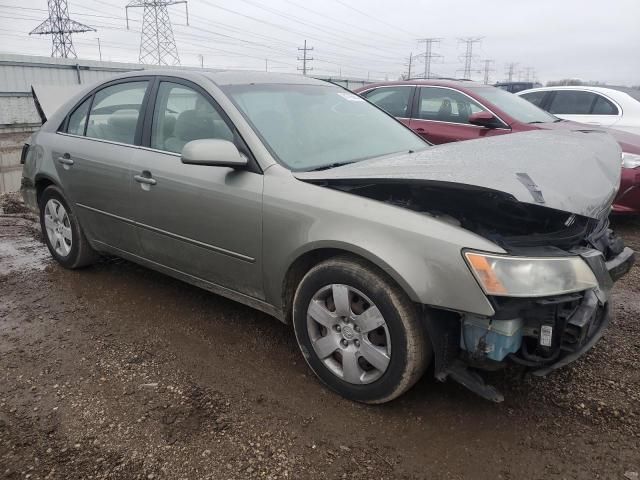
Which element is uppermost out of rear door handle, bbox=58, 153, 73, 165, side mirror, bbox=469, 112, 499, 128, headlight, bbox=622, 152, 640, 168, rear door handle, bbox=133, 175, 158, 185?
side mirror, bbox=469, 112, 499, 128

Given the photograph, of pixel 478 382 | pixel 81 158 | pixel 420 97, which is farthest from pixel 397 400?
pixel 420 97

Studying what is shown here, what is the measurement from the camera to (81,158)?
381 cm

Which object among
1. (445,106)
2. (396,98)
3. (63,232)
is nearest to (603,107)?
(445,106)

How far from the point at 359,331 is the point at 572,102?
23.1ft

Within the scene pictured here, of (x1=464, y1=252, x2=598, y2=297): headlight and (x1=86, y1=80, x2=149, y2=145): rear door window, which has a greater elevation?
(x1=86, y1=80, x2=149, y2=145): rear door window

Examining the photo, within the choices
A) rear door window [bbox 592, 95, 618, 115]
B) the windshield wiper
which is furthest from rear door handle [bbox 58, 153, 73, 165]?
rear door window [bbox 592, 95, 618, 115]

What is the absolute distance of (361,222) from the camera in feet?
7.79

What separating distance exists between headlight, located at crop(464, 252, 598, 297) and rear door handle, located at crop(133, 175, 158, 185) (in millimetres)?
2049

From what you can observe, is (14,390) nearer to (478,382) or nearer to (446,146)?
(478,382)

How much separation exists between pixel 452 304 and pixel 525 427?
779 millimetres

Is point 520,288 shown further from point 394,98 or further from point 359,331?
point 394,98

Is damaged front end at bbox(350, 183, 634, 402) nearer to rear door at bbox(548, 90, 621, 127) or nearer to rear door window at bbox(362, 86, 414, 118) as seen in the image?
rear door window at bbox(362, 86, 414, 118)

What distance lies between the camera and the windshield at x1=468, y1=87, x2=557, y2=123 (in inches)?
Answer: 242

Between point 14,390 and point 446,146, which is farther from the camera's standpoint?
point 446,146
